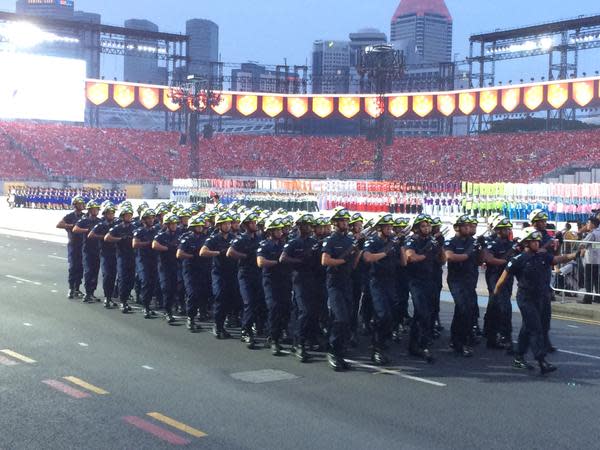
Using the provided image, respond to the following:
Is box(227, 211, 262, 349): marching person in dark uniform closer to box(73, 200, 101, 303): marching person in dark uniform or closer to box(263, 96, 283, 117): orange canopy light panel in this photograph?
box(73, 200, 101, 303): marching person in dark uniform

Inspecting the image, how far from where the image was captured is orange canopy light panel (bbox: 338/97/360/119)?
242 ft

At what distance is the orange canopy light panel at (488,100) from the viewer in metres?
66.4

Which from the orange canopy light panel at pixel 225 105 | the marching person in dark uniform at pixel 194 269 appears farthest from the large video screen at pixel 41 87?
the marching person in dark uniform at pixel 194 269

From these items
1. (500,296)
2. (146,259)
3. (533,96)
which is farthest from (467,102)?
(500,296)

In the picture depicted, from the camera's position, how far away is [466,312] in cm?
1112

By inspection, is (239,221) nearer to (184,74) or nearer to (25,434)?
(25,434)

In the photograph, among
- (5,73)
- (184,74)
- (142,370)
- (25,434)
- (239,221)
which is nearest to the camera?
(25,434)

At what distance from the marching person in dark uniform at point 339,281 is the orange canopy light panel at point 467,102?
5980cm

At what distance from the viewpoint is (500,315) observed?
11.6 metres

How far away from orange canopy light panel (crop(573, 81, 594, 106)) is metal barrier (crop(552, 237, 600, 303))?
159 ft

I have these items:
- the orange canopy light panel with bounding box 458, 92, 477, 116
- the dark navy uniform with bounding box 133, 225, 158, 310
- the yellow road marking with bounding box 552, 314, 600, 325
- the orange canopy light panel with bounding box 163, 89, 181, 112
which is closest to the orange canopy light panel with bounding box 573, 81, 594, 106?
the orange canopy light panel with bounding box 458, 92, 477, 116

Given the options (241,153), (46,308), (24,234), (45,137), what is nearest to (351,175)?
(241,153)

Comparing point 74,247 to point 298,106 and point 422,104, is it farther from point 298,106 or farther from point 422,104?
point 298,106

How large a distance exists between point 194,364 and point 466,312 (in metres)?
3.73
